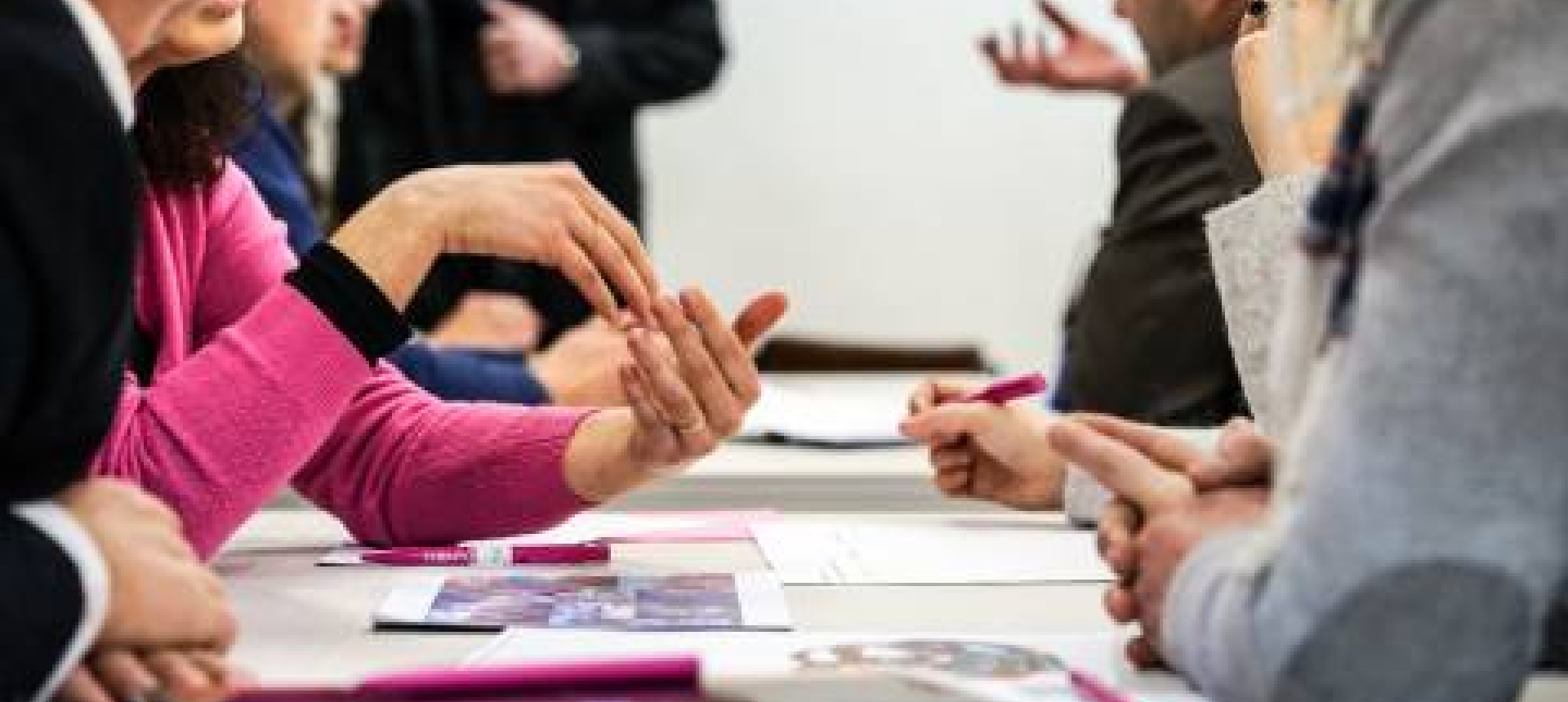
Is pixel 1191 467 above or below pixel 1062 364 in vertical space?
above

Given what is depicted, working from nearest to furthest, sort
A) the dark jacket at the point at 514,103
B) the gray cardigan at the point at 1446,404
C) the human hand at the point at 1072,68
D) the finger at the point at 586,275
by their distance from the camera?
the gray cardigan at the point at 1446,404, the finger at the point at 586,275, the human hand at the point at 1072,68, the dark jacket at the point at 514,103

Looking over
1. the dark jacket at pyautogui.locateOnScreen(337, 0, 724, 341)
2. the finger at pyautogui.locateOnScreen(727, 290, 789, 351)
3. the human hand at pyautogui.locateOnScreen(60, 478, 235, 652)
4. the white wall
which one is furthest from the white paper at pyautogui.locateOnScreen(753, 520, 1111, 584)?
the white wall

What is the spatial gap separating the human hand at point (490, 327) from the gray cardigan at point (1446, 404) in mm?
2479

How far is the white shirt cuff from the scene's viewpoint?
2.86ft

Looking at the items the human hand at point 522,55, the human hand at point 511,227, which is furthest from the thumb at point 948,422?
the human hand at point 522,55

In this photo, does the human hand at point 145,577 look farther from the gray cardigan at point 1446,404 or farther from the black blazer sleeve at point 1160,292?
the black blazer sleeve at point 1160,292

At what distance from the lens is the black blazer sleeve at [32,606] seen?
0.85m

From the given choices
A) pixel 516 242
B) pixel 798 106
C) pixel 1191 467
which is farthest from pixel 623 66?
pixel 1191 467

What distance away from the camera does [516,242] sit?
1.35 meters

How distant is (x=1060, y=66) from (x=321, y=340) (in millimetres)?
2139

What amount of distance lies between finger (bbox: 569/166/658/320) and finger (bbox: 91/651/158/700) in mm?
522

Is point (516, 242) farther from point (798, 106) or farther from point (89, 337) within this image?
point (798, 106)

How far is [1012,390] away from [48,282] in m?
0.98

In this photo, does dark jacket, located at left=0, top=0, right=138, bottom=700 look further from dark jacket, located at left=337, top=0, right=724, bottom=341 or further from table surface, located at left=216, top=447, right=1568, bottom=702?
dark jacket, located at left=337, top=0, right=724, bottom=341
